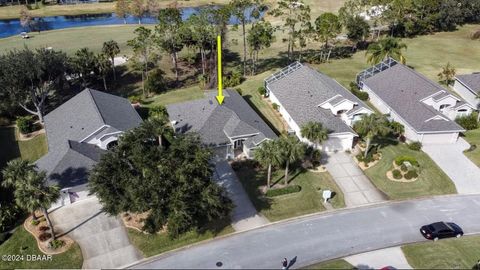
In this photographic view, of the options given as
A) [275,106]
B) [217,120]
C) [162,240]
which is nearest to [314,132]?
[217,120]

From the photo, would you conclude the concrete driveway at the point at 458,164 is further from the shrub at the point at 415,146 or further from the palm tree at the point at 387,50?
the palm tree at the point at 387,50

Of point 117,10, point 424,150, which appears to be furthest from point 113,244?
point 117,10

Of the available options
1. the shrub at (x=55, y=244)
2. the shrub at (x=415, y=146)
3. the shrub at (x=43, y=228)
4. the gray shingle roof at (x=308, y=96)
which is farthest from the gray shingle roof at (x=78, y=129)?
the shrub at (x=415, y=146)

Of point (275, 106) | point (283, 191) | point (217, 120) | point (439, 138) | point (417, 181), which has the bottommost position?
point (417, 181)

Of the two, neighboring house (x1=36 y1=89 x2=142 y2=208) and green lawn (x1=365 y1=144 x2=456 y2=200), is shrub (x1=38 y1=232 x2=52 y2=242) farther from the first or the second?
green lawn (x1=365 y1=144 x2=456 y2=200)

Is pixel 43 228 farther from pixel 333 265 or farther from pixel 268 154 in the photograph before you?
pixel 333 265

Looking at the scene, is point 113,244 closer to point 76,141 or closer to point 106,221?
point 106,221

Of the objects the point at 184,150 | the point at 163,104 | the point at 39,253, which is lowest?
the point at 39,253
